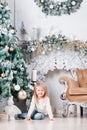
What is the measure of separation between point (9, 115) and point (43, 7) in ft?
7.66

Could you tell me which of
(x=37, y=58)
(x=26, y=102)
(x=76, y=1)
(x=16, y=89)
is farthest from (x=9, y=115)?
(x=76, y=1)

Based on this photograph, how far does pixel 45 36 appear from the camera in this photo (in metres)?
6.10

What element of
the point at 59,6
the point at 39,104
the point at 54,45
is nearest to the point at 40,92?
the point at 39,104

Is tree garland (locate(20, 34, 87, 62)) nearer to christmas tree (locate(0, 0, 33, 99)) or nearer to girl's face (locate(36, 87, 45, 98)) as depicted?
christmas tree (locate(0, 0, 33, 99))

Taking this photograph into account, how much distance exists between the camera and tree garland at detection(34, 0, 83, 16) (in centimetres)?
625

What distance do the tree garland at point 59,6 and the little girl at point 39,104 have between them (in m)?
1.84

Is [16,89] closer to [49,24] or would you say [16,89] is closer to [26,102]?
[26,102]

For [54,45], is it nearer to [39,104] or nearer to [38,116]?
[39,104]

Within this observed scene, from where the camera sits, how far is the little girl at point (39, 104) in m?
4.95

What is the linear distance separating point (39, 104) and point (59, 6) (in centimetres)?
211

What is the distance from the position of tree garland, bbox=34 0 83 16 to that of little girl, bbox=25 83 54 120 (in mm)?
1843

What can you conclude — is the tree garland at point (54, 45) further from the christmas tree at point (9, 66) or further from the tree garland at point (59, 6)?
the christmas tree at point (9, 66)

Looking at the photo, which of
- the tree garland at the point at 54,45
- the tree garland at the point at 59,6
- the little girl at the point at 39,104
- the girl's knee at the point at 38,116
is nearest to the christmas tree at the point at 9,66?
the little girl at the point at 39,104

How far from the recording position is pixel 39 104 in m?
5.06
